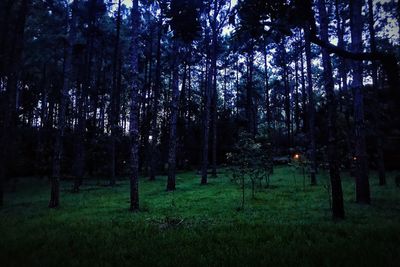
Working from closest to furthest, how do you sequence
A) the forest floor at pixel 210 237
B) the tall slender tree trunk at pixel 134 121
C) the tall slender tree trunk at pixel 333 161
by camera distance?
the forest floor at pixel 210 237 < the tall slender tree trunk at pixel 333 161 < the tall slender tree trunk at pixel 134 121

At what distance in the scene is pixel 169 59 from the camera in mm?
41250

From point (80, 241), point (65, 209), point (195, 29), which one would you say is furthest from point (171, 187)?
point (195, 29)

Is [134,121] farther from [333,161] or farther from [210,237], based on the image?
[333,161]

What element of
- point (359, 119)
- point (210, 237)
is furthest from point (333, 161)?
point (210, 237)

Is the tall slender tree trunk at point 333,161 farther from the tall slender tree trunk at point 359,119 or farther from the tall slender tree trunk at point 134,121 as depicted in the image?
the tall slender tree trunk at point 134,121

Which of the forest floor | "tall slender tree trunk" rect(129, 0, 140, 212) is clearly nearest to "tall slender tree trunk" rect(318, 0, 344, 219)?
the forest floor

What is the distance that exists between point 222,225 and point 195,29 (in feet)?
19.7

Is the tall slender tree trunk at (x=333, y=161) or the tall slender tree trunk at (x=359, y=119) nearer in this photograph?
the tall slender tree trunk at (x=333, y=161)

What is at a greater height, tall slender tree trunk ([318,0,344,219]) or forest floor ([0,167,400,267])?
tall slender tree trunk ([318,0,344,219])

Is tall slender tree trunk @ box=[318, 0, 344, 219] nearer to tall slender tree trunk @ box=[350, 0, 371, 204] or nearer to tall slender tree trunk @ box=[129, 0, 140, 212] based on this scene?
tall slender tree trunk @ box=[350, 0, 371, 204]

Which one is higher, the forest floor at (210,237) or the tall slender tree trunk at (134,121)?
the tall slender tree trunk at (134,121)

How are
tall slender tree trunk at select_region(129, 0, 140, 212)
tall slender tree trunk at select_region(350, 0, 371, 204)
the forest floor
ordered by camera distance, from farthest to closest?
tall slender tree trunk at select_region(129, 0, 140, 212) < tall slender tree trunk at select_region(350, 0, 371, 204) < the forest floor

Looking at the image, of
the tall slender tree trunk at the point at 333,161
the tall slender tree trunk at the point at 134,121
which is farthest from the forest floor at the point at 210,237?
the tall slender tree trunk at the point at 134,121

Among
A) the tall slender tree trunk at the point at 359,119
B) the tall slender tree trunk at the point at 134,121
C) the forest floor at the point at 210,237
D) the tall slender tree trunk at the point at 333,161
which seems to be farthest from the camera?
the tall slender tree trunk at the point at 134,121
